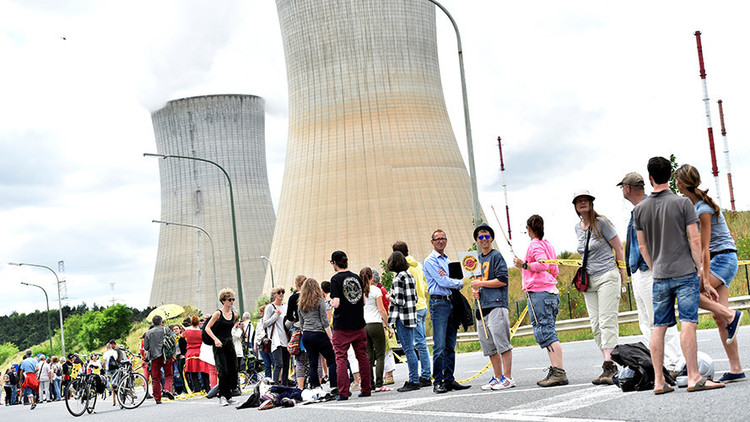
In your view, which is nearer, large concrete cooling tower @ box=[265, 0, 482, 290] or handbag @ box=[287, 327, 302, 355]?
handbag @ box=[287, 327, 302, 355]

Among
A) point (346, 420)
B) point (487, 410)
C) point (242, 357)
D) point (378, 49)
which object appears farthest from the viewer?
point (378, 49)

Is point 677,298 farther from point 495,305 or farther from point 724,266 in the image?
point 495,305

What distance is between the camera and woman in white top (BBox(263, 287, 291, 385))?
1098cm

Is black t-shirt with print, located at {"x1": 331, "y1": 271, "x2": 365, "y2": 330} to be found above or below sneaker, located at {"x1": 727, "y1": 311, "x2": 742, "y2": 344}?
above

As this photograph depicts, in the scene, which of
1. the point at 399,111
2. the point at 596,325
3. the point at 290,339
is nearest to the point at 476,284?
the point at 596,325

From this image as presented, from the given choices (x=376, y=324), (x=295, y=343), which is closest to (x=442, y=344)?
(x=376, y=324)

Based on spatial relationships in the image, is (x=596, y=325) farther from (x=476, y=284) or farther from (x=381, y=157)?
(x=381, y=157)

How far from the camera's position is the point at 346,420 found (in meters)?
6.75

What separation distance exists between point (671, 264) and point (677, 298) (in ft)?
0.74

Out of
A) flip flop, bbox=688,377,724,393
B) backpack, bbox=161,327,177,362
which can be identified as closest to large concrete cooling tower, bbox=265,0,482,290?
backpack, bbox=161,327,177,362

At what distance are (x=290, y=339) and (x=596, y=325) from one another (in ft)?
15.3

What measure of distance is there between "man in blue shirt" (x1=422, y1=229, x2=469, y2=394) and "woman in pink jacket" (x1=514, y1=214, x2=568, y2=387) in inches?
36.3

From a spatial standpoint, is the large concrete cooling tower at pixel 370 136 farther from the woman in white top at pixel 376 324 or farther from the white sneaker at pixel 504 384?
the white sneaker at pixel 504 384

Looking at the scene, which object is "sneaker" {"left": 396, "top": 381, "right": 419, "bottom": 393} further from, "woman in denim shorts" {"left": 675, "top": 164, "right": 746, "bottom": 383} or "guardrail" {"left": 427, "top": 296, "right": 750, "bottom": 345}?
"guardrail" {"left": 427, "top": 296, "right": 750, "bottom": 345}
